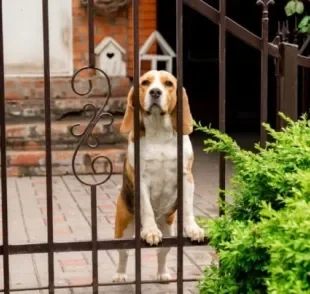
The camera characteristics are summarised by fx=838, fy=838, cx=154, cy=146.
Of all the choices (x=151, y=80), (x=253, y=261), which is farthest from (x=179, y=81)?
(x=253, y=261)

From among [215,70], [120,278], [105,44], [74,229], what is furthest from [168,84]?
[215,70]

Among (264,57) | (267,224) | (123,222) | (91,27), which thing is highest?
(91,27)

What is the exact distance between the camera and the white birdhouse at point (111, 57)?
10.4 m

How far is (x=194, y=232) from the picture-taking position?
14.0 ft

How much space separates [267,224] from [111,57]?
7750 mm

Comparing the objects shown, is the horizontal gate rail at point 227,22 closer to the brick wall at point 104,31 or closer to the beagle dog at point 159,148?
the beagle dog at point 159,148

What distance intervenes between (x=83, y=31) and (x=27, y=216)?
3.81 m

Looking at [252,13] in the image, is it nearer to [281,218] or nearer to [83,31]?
[83,31]

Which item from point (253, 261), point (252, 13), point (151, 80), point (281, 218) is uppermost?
point (252, 13)

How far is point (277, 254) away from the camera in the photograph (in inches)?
107

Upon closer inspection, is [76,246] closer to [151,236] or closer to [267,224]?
[151,236]

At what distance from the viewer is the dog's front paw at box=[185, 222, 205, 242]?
4.25 m

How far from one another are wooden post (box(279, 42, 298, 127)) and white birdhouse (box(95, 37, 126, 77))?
6.24 metres

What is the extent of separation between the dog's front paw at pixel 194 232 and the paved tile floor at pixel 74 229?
0.72m
